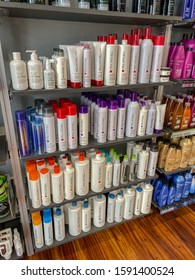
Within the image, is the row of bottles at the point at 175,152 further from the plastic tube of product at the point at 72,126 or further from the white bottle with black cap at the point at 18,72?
the white bottle with black cap at the point at 18,72

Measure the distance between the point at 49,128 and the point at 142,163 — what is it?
755mm

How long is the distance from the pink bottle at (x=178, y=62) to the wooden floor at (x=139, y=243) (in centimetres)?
119

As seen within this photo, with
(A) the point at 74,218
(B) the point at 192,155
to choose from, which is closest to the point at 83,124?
(A) the point at 74,218

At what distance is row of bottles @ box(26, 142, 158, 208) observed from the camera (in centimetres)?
123

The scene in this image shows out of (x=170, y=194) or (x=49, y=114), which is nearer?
(x=49, y=114)

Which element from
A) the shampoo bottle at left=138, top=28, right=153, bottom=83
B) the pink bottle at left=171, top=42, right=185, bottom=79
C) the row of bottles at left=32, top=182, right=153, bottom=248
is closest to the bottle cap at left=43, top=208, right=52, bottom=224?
the row of bottles at left=32, top=182, right=153, bottom=248

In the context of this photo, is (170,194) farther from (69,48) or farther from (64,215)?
(69,48)

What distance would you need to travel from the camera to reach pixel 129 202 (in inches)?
62.2

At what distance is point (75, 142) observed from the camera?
1215 mm

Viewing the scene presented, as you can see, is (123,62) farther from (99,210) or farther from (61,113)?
(99,210)

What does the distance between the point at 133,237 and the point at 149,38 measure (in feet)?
4.60

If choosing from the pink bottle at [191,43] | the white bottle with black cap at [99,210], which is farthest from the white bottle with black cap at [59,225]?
the pink bottle at [191,43]
